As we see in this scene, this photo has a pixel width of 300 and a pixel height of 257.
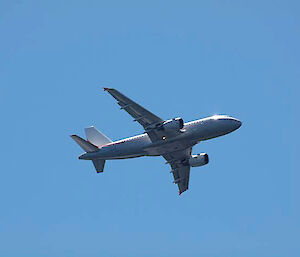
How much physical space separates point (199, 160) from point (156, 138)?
1020cm

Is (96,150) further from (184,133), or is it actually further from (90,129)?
(184,133)

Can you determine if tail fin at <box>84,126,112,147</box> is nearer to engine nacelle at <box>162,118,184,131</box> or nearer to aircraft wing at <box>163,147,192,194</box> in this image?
aircraft wing at <box>163,147,192,194</box>

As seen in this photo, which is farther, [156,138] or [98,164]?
[98,164]

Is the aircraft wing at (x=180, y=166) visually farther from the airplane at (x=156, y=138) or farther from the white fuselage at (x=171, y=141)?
the white fuselage at (x=171, y=141)

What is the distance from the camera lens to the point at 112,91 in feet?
256

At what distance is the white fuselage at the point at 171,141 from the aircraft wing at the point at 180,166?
179 inches

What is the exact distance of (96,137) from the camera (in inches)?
3583

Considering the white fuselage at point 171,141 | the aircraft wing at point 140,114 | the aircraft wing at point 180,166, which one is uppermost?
the aircraft wing at point 140,114

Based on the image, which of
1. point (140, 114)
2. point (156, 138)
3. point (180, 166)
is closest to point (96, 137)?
point (156, 138)

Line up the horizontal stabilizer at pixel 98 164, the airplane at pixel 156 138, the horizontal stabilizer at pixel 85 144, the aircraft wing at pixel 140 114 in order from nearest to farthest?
1. the aircraft wing at pixel 140 114
2. the airplane at pixel 156 138
3. the horizontal stabilizer at pixel 85 144
4. the horizontal stabilizer at pixel 98 164

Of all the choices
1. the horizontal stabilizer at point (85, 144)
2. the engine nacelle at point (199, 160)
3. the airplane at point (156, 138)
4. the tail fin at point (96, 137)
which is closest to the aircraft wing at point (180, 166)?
the airplane at point (156, 138)

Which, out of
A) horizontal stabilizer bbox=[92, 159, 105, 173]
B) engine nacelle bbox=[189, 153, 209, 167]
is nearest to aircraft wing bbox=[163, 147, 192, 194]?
engine nacelle bbox=[189, 153, 209, 167]

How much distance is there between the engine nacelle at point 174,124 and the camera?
268ft

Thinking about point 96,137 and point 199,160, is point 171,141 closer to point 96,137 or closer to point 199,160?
point 199,160
